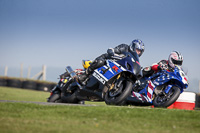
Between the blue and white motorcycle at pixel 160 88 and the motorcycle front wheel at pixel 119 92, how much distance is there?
1.68 metres

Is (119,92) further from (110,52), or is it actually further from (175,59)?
Answer: (175,59)

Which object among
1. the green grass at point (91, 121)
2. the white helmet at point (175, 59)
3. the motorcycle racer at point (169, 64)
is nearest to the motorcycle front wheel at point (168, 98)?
the motorcycle racer at point (169, 64)

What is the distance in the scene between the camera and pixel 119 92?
7848 millimetres

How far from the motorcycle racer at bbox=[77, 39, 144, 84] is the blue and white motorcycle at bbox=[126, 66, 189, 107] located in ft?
3.13

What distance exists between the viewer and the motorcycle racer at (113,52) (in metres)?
8.51

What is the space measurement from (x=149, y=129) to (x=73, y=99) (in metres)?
5.94

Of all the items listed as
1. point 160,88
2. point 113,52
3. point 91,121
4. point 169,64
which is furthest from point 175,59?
point 91,121

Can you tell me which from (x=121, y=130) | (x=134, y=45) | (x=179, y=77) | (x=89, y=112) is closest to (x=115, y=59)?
(x=134, y=45)

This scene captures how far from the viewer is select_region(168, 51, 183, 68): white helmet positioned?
963 cm

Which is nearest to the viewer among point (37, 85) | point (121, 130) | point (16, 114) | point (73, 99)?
point (121, 130)

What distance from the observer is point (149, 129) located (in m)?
4.34

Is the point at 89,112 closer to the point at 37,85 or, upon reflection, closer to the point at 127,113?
the point at 127,113

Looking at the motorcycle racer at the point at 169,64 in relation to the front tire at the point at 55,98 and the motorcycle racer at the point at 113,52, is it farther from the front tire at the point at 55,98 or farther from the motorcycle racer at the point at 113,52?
the front tire at the point at 55,98

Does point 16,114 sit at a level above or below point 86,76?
below
